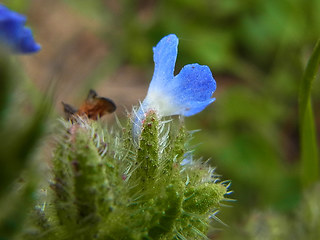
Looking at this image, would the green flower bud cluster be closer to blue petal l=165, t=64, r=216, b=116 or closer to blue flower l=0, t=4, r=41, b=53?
blue petal l=165, t=64, r=216, b=116

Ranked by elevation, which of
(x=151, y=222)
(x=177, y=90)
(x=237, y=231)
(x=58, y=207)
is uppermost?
(x=177, y=90)

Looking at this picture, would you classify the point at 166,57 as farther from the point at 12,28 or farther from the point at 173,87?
the point at 12,28

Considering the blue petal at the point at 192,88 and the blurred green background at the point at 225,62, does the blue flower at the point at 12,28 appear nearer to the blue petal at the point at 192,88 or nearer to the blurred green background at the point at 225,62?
the blue petal at the point at 192,88

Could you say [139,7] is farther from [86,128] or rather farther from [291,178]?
[86,128]

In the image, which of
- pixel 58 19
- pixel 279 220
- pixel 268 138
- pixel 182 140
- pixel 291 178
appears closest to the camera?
pixel 182 140

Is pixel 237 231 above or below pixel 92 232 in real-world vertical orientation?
below

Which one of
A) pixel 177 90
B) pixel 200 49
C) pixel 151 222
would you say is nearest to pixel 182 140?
pixel 177 90

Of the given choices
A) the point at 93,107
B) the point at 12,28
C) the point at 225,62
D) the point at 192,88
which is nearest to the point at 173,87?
the point at 192,88
